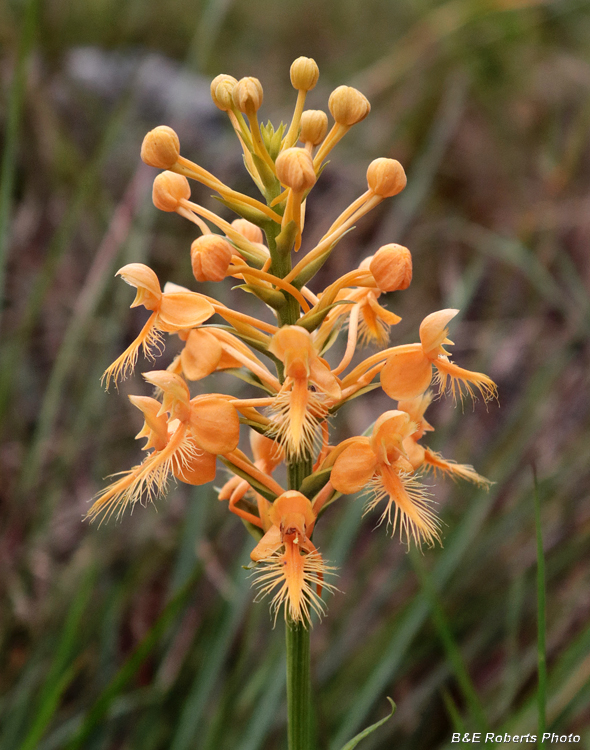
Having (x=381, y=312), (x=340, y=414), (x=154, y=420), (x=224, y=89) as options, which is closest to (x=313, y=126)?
(x=224, y=89)

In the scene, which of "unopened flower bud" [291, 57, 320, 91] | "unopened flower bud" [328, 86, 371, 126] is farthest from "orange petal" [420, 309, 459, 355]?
"unopened flower bud" [291, 57, 320, 91]

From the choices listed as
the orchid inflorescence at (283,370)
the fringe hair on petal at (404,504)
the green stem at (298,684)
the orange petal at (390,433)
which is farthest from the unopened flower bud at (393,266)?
the green stem at (298,684)

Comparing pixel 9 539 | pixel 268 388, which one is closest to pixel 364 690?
pixel 268 388

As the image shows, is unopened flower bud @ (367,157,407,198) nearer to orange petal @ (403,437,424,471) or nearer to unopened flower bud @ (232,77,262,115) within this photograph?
unopened flower bud @ (232,77,262,115)

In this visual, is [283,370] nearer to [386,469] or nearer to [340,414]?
[386,469]

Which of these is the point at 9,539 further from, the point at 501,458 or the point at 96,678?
the point at 501,458
